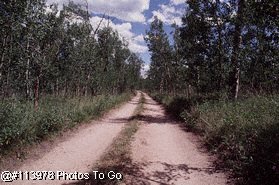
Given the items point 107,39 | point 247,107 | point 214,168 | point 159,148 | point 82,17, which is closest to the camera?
point 214,168

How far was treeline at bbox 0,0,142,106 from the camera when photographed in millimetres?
12070

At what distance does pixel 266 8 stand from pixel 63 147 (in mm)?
8913

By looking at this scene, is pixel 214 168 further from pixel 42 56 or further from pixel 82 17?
pixel 82 17

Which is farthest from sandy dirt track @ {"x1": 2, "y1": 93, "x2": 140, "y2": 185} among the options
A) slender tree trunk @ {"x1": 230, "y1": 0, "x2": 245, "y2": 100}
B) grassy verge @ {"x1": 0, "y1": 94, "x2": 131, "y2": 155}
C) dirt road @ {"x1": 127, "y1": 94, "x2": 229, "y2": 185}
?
slender tree trunk @ {"x1": 230, "y1": 0, "x2": 245, "y2": 100}

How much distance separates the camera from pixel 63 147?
12.0 m

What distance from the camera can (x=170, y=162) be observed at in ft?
32.1

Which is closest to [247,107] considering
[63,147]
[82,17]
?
[63,147]

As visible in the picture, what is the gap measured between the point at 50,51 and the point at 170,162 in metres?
20.4

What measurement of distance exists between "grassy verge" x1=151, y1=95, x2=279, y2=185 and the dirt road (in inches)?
22.5

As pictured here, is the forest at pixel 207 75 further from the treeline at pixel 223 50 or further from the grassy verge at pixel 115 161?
the grassy verge at pixel 115 161

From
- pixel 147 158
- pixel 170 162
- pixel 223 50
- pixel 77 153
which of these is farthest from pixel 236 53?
pixel 77 153

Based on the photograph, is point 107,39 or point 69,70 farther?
point 107,39

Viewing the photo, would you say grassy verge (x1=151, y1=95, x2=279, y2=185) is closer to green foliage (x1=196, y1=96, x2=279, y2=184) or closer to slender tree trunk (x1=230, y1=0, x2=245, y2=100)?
green foliage (x1=196, y1=96, x2=279, y2=184)

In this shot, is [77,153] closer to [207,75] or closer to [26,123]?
[26,123]
